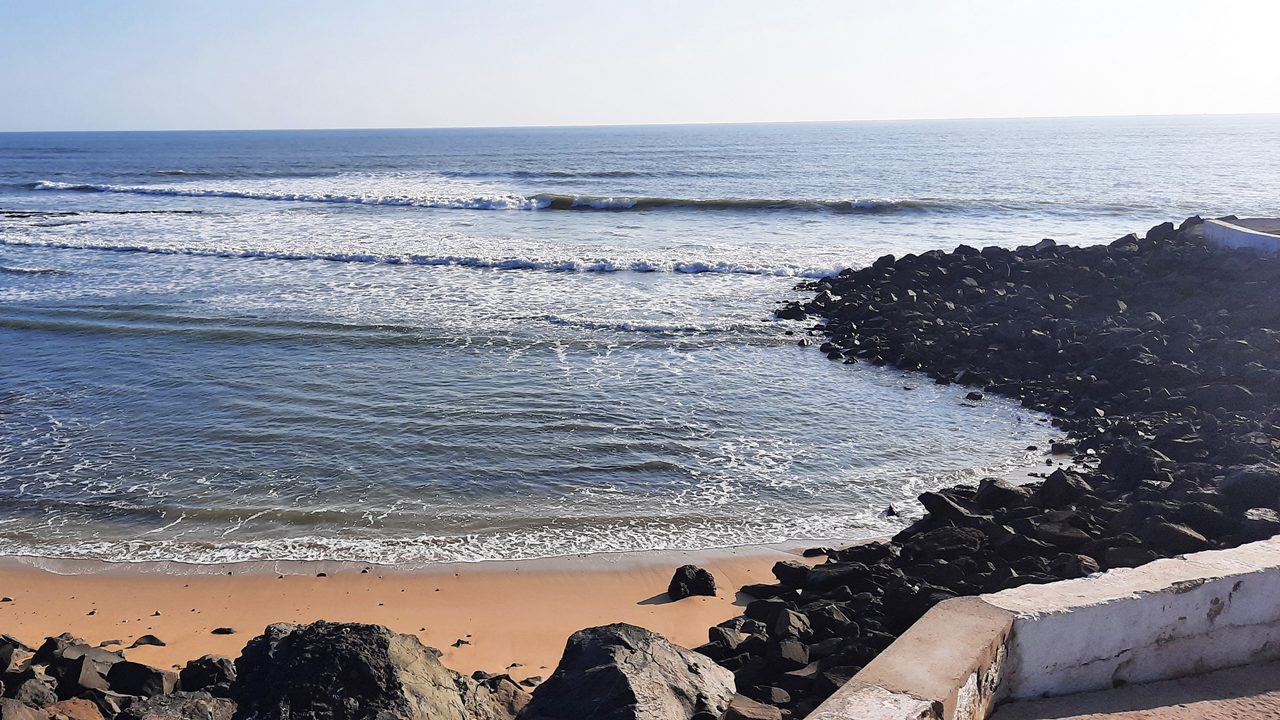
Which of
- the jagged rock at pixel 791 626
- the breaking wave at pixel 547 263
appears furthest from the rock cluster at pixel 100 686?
the breaking wave at pixel 547 263

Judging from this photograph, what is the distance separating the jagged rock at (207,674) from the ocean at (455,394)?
279 cm

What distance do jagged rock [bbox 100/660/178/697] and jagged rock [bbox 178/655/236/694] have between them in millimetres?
98

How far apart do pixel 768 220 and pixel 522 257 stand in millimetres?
13277

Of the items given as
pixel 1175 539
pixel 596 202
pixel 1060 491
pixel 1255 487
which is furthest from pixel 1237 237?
pixel 596 202

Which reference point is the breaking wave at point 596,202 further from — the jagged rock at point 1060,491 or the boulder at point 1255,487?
the boulder at point 1255,487

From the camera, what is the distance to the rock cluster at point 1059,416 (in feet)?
22.3

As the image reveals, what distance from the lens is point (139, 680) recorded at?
6004mm

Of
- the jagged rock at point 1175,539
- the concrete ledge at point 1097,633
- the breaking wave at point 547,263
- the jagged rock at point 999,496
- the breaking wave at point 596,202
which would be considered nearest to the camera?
the concrete ledge at point 1097,633

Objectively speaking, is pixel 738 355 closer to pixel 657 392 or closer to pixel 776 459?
pixel 657 392

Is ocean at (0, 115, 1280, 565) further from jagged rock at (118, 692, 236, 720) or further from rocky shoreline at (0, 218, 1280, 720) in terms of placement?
jagged rock at (118, 692, 236, 720)

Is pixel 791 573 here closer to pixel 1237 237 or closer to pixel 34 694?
pixel 34 694

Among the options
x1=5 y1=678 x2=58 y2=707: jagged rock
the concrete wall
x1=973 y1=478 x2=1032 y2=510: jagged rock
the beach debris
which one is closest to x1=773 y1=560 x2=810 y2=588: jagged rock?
x1=973 y1=478 x2=1032 y2=510: jagged rock

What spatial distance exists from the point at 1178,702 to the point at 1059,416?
930cm

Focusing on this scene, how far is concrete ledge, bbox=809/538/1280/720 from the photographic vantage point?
13.3 ft
